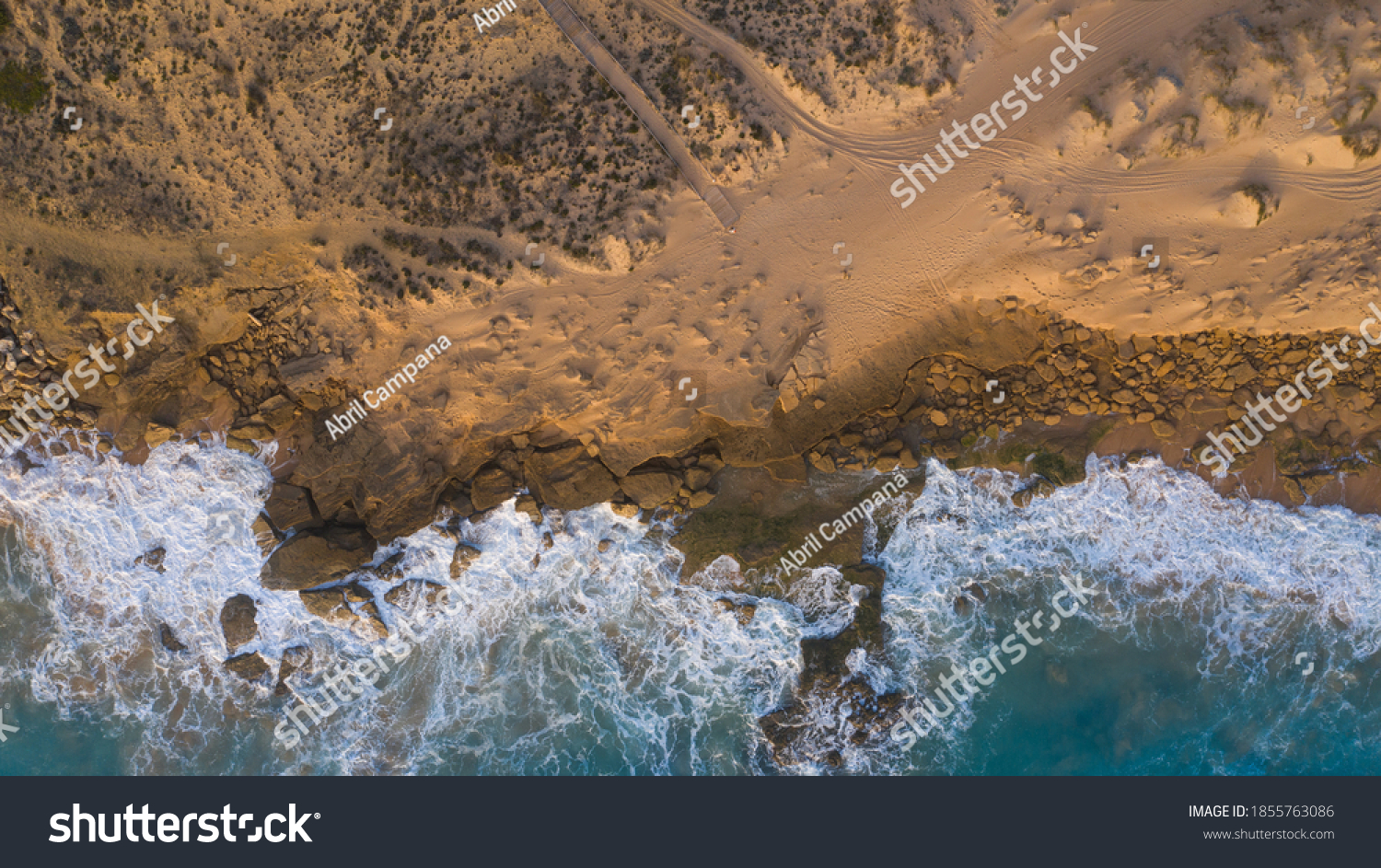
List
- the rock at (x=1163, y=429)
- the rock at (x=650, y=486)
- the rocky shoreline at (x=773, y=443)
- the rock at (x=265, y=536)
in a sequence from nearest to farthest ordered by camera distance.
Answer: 1. the rocky shoreline at (x=773, y=443)
2. the rock at (x=1163, y=429)
3. the rock at (x=650, y=486)
4. the rock at (x=265, y=536)

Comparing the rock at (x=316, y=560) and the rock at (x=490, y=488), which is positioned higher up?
the rock at (x=316, y=560)

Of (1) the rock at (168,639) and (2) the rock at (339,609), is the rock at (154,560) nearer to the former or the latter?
(1) the rock at (168,639)

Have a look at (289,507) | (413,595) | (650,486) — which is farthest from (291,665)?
(650,486)

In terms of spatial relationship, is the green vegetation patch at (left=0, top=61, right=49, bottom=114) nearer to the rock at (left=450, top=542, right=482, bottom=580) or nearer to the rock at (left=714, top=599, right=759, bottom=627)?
the rock at (left=450, top=542, right=482, bottom=580)

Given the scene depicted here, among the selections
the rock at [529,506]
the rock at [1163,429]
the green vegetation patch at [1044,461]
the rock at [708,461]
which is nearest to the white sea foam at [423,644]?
the rock at [529,506]

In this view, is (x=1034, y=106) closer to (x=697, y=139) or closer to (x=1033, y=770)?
(x=697, y=139)

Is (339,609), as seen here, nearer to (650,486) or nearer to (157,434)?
(157,434)
